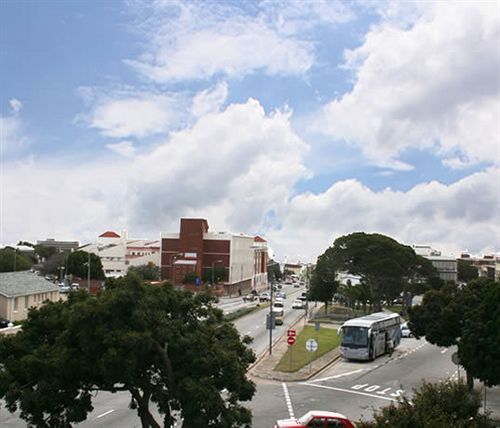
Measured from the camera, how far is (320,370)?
3881cm

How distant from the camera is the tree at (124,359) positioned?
14.0 m

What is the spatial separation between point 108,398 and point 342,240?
52933 mm

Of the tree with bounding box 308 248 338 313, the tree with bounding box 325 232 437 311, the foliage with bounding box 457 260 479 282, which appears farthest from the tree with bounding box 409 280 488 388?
the foliage with bounding box 457 260 479 282

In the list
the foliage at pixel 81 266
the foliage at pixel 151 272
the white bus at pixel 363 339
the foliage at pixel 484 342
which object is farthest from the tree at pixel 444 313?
the foliage at pixel 81 266

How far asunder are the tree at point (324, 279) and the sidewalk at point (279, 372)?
97.9 ft

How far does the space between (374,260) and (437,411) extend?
60715 millimetres

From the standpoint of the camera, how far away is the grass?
3916 cm


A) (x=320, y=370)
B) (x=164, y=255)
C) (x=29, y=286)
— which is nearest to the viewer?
(x=320, y=370)

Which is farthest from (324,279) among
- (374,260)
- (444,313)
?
(444,313)

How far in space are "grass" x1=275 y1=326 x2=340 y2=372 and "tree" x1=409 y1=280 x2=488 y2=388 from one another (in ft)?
25.9

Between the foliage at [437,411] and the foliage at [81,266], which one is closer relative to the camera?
the foliage at [437,411]

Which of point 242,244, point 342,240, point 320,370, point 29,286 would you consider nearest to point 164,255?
point 242,244

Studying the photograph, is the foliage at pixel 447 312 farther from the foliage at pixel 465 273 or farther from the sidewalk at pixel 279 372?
the foliage at pixel 465 273

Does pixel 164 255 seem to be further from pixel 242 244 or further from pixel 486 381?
pixel 486 381
